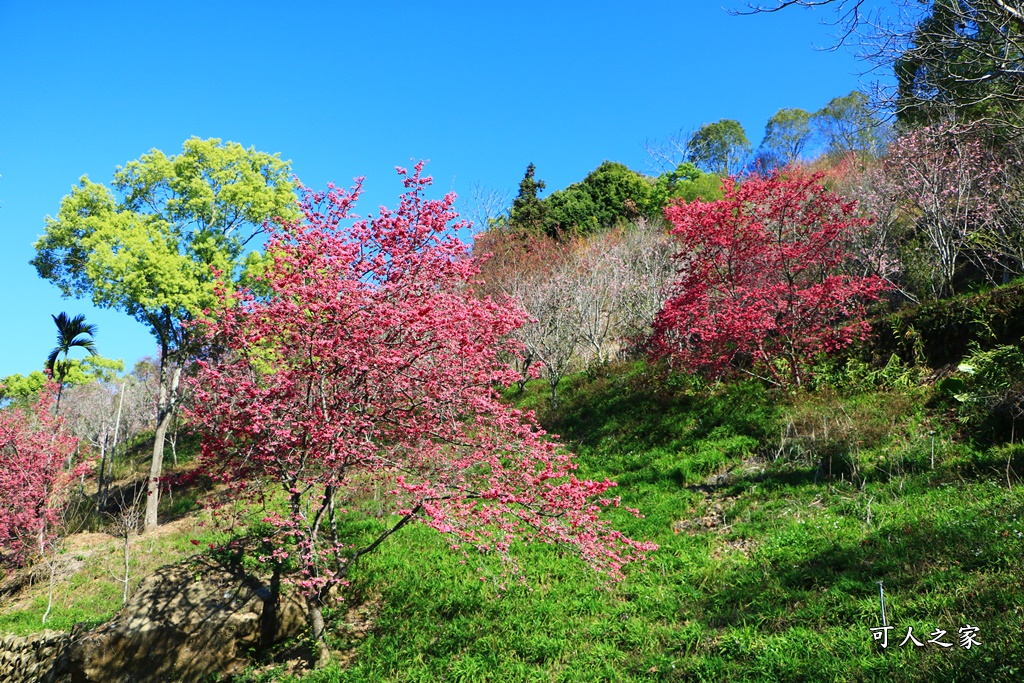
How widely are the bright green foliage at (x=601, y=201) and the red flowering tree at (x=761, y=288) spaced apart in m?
19.4

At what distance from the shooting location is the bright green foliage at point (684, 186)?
34.0 meters

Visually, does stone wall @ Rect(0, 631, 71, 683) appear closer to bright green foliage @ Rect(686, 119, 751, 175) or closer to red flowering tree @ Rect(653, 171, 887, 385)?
red flowering tree @ Rect(653, 171, 887, 385)

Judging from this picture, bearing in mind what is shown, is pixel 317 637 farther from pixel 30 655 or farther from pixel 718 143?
pixel 718 143

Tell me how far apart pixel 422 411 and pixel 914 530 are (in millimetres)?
6004

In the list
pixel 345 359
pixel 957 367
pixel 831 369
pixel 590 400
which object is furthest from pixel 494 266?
pixel 345 359

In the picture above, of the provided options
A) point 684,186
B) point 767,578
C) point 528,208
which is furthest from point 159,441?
point 684,186

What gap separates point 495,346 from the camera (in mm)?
8609

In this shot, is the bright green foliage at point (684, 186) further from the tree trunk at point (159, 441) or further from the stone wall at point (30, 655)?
the stone wall at point (30, 655)

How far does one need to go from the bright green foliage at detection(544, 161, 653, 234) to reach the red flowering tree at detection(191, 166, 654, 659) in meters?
25.5

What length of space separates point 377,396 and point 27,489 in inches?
435

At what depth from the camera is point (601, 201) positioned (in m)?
35.9

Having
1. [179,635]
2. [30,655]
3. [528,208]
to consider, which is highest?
[528,208]

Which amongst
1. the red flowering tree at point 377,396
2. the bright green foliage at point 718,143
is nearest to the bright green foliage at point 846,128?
the bright green foliage at point 718,143

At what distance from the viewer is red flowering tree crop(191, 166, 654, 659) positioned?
7180mm
